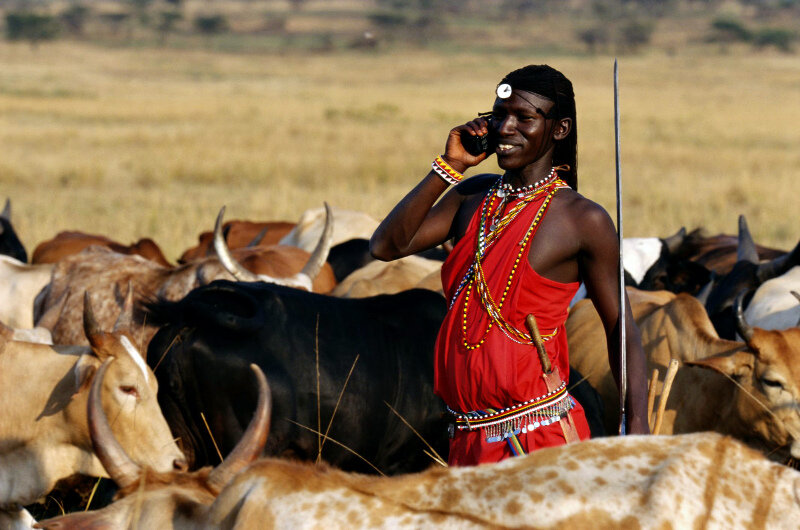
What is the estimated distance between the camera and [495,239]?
9.93 feet

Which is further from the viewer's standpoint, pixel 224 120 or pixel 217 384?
pixel 224 120

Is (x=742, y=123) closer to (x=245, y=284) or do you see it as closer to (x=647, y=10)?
(x=245, y=284)

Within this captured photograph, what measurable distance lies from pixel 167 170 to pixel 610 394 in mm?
14187

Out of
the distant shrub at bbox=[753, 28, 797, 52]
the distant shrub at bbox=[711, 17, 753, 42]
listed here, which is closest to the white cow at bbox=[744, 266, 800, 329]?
the distant shrub at bbox=[753, 28, 797, 52]

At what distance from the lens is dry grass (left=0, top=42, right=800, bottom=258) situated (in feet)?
49.8

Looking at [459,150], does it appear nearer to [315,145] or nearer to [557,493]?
[557,493]

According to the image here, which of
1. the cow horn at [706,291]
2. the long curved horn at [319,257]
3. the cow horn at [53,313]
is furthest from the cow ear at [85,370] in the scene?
the cow horn at [706,291]

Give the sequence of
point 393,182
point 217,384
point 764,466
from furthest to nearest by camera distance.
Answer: point 393,182 < point 217,384 < point 764,466

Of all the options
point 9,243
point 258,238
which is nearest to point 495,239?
point 258,238

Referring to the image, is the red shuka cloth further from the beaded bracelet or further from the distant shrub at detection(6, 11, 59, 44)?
the distant shrub at detection(6, 11, 59, 44)

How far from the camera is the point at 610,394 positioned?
5.95 m

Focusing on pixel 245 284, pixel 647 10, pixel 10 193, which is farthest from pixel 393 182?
pixel 647 10

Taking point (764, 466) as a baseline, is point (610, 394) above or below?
below

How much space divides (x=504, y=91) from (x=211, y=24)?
75159mm
